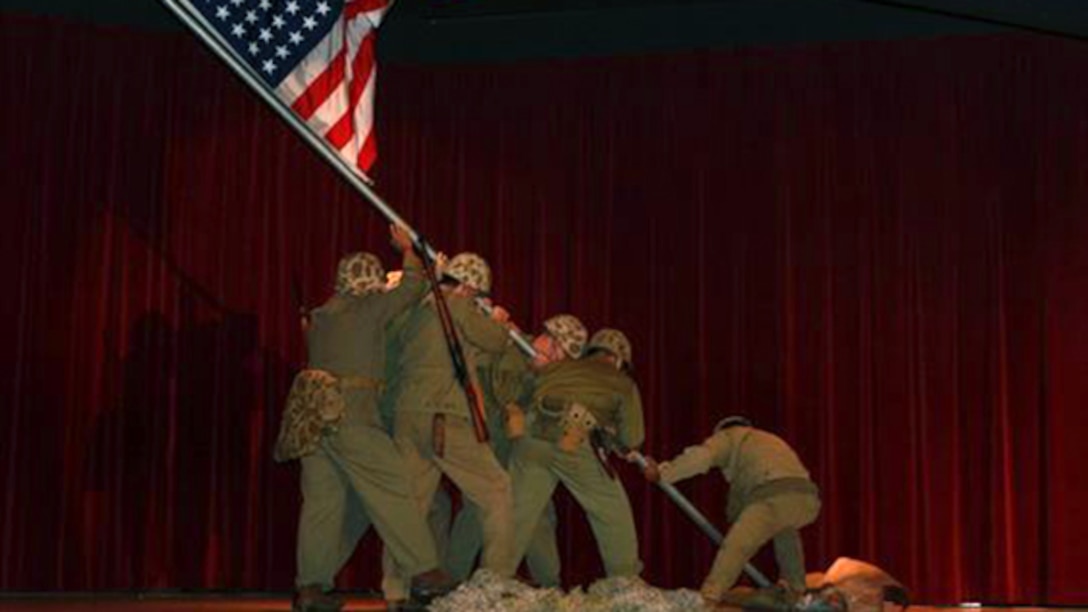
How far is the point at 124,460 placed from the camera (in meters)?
12.9

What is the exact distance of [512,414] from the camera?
10000 mm

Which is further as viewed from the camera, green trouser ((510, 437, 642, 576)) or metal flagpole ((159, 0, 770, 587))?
green trouser ((510, 437, 642, 576))

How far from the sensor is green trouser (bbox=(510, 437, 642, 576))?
32.3 feet

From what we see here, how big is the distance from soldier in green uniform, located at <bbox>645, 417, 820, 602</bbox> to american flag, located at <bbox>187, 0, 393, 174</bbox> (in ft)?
8.71

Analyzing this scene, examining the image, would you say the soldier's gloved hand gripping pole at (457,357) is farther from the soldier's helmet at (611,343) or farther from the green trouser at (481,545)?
the soldier's helmet at (611,343)

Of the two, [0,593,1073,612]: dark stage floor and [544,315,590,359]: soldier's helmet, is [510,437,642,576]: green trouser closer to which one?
[544,315,590,359]: soldier's helmet

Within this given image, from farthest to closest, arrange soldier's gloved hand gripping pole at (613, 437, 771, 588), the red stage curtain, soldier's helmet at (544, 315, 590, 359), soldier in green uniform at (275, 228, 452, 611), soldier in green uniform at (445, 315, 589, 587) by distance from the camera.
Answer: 1. the red stage curtain
2. soldier's helmet at (544, 315, 590, 359)
3. soldier in green uniform at (445, 315, 589, 587)
4. soldier's gloved hand gripping pole at (613, 437, 771, 588)
5. soldier in green uniform at (275, 228, 452, 611)

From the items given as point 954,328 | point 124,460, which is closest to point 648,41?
point 954,328

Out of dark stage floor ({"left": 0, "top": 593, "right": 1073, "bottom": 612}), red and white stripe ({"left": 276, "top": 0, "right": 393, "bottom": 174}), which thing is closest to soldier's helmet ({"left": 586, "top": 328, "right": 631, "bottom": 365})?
red and white stripe ({"left": 276, "top": 0, "right": 393, "bottom": 174})

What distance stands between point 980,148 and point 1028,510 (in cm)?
261

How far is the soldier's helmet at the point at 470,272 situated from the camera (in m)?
9.88

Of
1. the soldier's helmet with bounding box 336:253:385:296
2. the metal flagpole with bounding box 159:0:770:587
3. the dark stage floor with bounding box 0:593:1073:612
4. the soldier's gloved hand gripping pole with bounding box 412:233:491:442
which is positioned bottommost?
the dark stage floor with bounding box 0:593:1073:612

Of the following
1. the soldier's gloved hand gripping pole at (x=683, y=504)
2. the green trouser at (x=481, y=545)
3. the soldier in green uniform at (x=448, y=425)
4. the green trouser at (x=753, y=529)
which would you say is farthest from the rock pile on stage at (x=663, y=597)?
the green trouser at (x=481, y=545)

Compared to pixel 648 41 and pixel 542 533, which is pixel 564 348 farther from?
pixel 648 41
